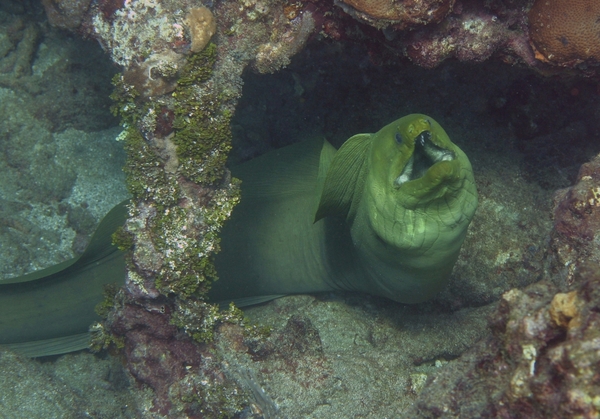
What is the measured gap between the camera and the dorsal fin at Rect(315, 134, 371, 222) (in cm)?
292

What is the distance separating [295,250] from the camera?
4301mm

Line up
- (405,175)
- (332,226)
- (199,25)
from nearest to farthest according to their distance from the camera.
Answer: (405,175)
(199,25)
(332,226)

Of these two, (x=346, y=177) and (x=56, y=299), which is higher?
(x=346, y=177)

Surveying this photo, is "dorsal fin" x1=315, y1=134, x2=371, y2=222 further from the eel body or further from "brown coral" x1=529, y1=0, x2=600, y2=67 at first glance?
the eel body

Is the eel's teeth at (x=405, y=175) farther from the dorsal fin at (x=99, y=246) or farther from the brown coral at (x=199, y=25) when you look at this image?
the dorsal fin at (x=99, y=246)

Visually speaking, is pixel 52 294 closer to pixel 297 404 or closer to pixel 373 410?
pixel 297 404

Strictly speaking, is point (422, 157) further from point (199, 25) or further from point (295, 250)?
point (295, 250)

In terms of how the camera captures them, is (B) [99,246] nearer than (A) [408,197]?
No


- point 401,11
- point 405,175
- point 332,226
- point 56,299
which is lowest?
point 56,299

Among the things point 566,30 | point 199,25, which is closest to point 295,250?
point 199,25

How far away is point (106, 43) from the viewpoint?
3.07 m

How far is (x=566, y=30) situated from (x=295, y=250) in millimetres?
2889

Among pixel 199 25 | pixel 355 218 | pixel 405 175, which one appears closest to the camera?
pixel 405 175

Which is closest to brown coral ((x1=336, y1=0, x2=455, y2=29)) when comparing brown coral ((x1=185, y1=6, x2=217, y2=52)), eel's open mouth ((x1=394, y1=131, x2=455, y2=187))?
eel's open mouth ((x1=394, y1=131, x2=455, y2=187))
